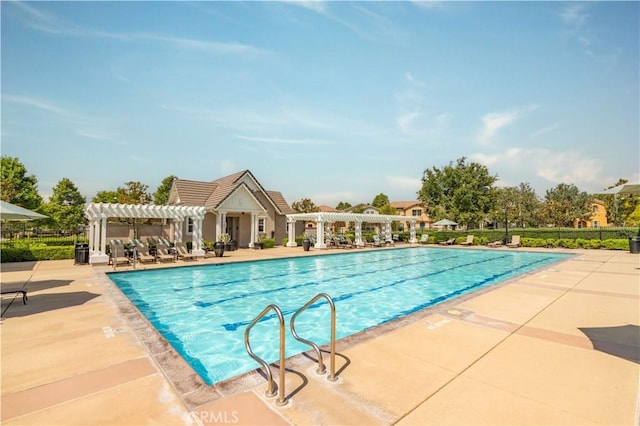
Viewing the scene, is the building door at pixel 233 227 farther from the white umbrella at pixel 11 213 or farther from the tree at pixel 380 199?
the tree at pixel 380 199

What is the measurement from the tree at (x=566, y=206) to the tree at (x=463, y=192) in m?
21.9

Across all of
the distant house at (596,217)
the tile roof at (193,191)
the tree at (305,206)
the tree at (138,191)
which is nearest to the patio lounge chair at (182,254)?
the tile roof at (193,191)

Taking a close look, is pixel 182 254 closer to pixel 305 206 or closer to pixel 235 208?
pixel 235 208

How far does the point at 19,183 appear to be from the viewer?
37531 millimetres

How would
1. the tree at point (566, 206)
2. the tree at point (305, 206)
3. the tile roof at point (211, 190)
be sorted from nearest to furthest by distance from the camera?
the tile roof at point (211, 190)
the tree at point (566, 206)
the tree at point (305, 206)

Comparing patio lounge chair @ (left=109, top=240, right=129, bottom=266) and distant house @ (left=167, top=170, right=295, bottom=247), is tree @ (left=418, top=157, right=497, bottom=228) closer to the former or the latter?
distant house @ (left=167, top=170, right=295, bottom=247)

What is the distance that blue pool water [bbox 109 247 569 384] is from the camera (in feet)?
21.9

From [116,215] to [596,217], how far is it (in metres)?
85.0

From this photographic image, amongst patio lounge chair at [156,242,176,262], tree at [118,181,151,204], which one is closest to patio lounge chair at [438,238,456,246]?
patio lounge chair at [156,242,176,262]

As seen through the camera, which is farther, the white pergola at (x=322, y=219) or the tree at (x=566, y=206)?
the tree at (x=566, y=206)

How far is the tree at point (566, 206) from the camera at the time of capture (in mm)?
53500

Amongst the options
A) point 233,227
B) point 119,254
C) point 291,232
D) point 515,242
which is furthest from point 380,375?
point 515,242

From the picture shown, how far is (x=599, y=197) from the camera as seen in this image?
232 ft

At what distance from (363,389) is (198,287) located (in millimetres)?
9715
